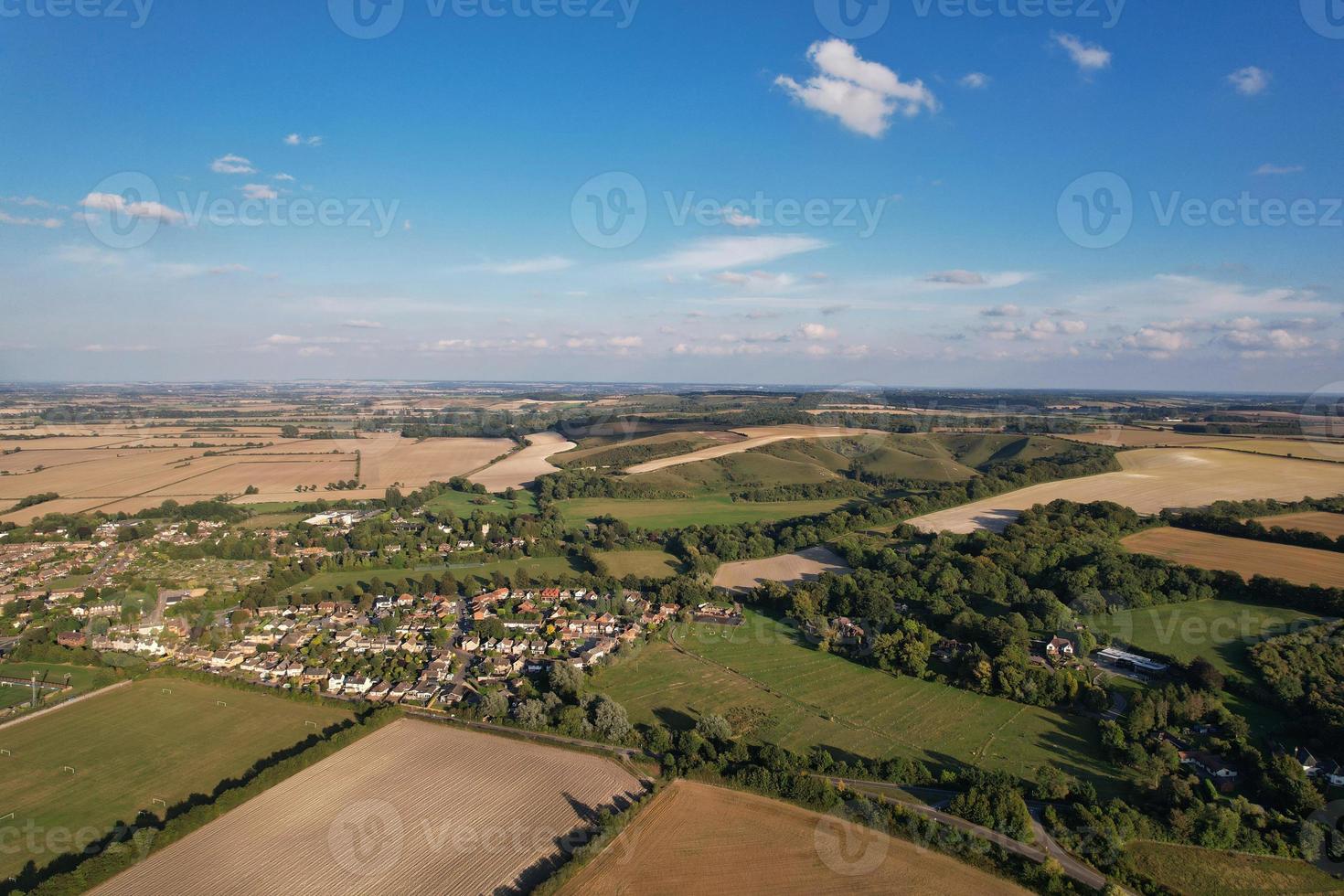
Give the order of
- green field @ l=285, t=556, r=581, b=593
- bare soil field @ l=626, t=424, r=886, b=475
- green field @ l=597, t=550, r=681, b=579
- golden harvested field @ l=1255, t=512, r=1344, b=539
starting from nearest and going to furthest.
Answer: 1. golden harvested field @ l=1255, t=512, r=1344, b=539
2. green field @ l=285, t=556, r=581, b=593
3. green field @ l=597, t=550, r=681, b=579
4. bare soil field @ l=626, t=424, r=886, b=475

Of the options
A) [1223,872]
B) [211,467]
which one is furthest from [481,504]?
[1223,872]

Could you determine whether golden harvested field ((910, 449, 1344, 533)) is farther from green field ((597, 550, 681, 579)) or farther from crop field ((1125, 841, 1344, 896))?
crop field ((1125, 841, 1344, 896))

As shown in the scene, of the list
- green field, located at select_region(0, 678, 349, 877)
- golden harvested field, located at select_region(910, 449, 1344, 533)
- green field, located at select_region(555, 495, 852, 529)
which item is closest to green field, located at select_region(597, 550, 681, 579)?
green field, located at select_region(555, 495, 852, 529)

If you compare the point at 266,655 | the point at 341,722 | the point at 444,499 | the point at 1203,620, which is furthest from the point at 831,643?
the point at 444,499

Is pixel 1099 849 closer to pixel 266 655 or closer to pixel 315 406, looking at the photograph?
pixel 266 655

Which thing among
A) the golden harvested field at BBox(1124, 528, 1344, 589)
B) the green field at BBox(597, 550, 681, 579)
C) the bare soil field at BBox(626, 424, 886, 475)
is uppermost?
the bare soil field at BBox(626, 424, 886, 475)

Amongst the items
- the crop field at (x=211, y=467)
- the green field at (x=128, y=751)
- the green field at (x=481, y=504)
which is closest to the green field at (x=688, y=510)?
the green field at (x=481, y=504)

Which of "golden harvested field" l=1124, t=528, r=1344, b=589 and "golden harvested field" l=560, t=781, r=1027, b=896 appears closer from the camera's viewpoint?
"golden harvested field" l=560, t=781, r=1027, b=896
